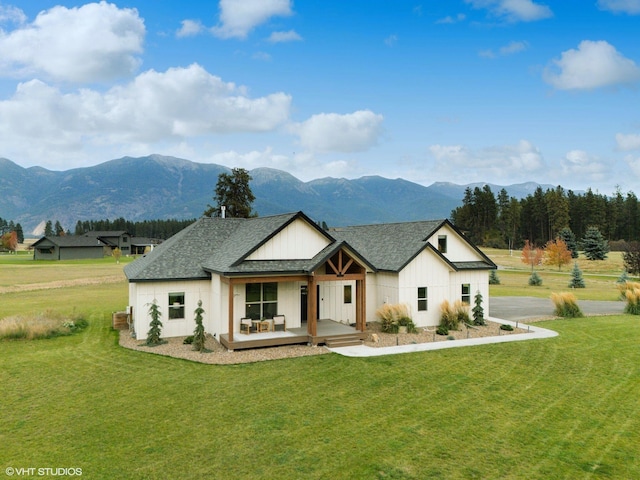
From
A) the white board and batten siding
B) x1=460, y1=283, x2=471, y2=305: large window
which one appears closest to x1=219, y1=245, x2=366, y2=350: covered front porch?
the white board and batten siding

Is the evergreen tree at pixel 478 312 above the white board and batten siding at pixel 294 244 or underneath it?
underneath

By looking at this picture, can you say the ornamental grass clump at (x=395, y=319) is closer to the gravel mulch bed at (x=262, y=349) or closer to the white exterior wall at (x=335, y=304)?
the gravel mulch bed at (x=262, y=349)

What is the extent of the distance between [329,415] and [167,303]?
1056 cm

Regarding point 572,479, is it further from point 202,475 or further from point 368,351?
point 368,351

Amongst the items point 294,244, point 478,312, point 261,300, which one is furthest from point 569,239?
point 261,300

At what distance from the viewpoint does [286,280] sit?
17.5m

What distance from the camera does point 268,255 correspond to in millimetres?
18031

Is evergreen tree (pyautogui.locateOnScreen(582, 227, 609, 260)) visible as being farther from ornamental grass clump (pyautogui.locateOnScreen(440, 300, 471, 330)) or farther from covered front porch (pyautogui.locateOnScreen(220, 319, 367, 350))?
covered front porch (pyautogui.locateOnScreen(220, 319, 367, 350))

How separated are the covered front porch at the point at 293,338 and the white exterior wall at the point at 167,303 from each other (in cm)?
220

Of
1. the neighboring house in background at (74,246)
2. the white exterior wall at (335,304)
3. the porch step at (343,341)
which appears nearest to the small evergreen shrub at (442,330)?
the white exterior wall at (335,304)

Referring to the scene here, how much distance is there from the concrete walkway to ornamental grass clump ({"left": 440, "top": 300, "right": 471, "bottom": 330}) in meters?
2.26

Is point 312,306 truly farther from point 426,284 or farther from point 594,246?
point 594,246

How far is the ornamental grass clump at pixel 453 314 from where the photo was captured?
20.9 m

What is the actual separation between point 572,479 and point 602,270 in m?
64.3
